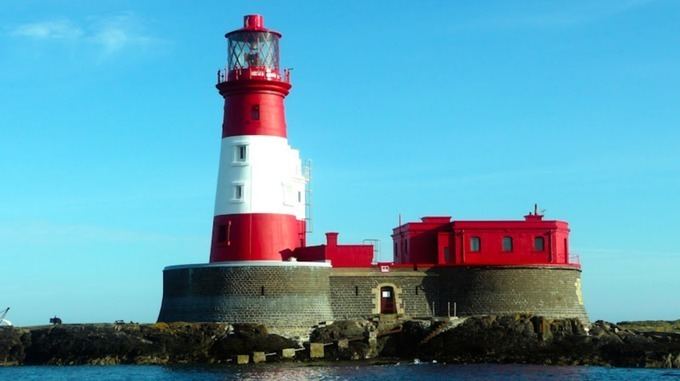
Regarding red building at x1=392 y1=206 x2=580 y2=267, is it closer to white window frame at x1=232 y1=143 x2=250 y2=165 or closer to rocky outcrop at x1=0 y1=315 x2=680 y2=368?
rocky outcrop at x1=0 y1=315 x2=680 y2=368

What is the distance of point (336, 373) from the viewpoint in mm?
40719

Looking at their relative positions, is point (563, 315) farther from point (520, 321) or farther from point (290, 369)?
point (290, 369)

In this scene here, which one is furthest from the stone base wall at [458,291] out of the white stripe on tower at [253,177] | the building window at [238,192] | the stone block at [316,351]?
the building window at [238,192]

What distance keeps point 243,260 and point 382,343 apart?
6126 mm

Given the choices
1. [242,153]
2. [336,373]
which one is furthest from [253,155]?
[336,373]

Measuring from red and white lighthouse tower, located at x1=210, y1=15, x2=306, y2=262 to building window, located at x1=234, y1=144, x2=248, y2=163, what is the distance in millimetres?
31

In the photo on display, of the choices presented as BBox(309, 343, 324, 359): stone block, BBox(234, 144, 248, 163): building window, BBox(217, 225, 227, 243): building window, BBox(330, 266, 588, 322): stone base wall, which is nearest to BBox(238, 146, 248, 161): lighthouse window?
BBox(234, 144, 248, 163): building window

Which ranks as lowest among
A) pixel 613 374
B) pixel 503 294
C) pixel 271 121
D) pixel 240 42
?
pixel 613 374

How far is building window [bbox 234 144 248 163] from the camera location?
48719 mm

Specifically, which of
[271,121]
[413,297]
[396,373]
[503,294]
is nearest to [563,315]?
[503,294]

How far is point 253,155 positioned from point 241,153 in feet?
1.62

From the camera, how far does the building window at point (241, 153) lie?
48719mm

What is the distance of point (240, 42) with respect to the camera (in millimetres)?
49000

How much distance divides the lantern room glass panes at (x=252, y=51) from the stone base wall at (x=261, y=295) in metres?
7.88
